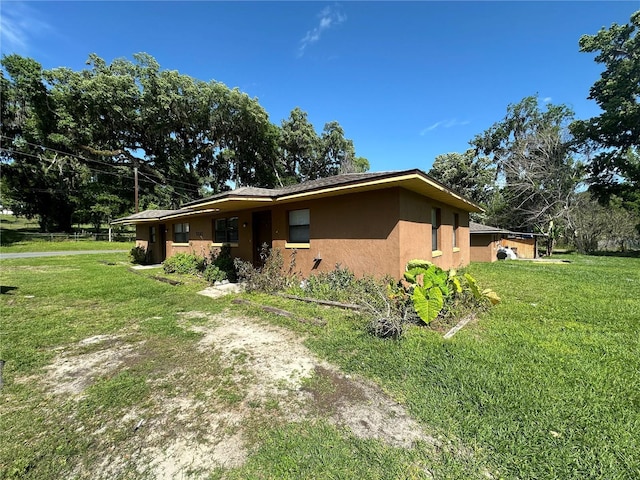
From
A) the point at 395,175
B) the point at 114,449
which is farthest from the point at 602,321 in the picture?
the point at 114,449

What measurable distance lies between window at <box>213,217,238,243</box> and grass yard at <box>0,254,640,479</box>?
5792 mm

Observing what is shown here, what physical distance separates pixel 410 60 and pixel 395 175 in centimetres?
813

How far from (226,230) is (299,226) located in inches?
173

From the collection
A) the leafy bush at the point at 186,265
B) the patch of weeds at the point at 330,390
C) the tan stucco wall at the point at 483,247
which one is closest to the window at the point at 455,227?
the tan stucco wall at the point at 483,247

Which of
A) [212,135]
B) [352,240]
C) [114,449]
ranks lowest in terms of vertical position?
[114,449]

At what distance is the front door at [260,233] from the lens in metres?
9.61

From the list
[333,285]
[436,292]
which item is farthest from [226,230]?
[436,292]

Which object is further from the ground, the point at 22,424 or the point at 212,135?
the point at 212,135

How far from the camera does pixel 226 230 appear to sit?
1087cm

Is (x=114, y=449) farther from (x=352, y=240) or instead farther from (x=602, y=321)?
(x=602, y=321)

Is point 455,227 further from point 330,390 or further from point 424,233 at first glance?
point 330,390

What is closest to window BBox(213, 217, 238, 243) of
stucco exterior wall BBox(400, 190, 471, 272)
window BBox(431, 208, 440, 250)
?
stucco exterior wall BBox(400, 190, 471, 272)

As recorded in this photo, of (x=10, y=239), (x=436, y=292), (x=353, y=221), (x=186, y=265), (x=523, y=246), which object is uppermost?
(x=353, y=221)

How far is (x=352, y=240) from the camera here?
6.66 meters
